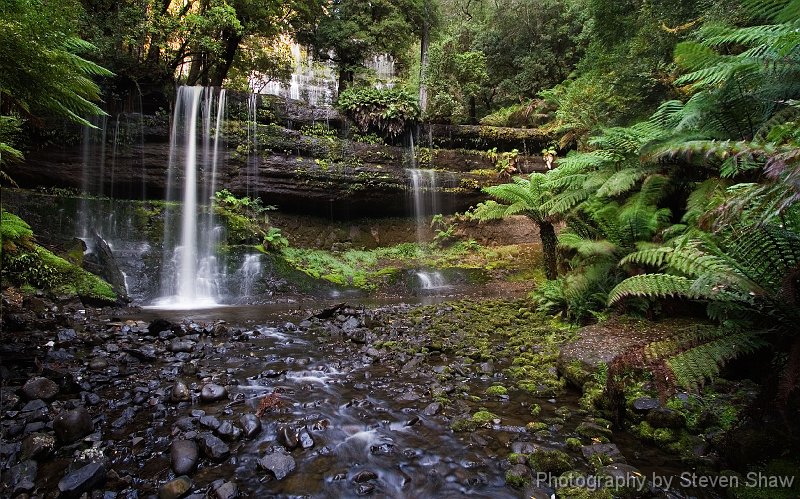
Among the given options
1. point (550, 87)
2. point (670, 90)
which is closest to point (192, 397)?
point (670, 90)

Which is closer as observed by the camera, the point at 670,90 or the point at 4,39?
the point at 4,39

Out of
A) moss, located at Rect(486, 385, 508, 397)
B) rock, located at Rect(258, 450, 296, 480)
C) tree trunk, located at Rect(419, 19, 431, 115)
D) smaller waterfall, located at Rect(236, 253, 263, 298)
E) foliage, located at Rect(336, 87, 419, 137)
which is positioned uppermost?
tree trunk, located at Rect(419, 19, 431, 115)

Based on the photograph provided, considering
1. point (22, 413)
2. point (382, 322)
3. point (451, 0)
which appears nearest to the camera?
point (22, 413)

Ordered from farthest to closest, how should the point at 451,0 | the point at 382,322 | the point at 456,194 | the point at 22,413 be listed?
the point at 451,0 < the point at 456,194 < the point at 382,322 < the point at 22,413

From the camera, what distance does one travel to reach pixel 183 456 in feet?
7.19

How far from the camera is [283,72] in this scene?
15.5 meters

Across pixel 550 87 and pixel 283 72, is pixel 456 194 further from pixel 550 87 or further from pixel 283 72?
pixel 283 72

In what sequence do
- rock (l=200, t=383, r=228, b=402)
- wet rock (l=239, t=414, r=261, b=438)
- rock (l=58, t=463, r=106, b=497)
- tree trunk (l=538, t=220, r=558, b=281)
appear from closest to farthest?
rock (l=58, t=463, r=106, b=497)
wet rock (l=239, t=414, r=261, b=438)
rock (l=200, t=383, r=228, b=402)
tree trunk (l=538, t=220, r=558, b=281)

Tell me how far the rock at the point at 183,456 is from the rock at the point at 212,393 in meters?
0.68

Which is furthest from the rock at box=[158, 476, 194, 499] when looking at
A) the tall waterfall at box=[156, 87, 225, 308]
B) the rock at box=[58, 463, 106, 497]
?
the tall waterfall at box=[156, 87, 225, 308]

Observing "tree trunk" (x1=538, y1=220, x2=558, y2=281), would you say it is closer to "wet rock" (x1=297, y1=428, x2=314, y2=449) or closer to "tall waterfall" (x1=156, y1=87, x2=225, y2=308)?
"wet rock" (x1=297, y1=428, x2=314, y2=449)

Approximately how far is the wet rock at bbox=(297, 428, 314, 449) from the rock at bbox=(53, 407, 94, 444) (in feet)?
4.32

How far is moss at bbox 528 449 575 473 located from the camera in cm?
216

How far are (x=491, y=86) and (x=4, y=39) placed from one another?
16.7 meters
